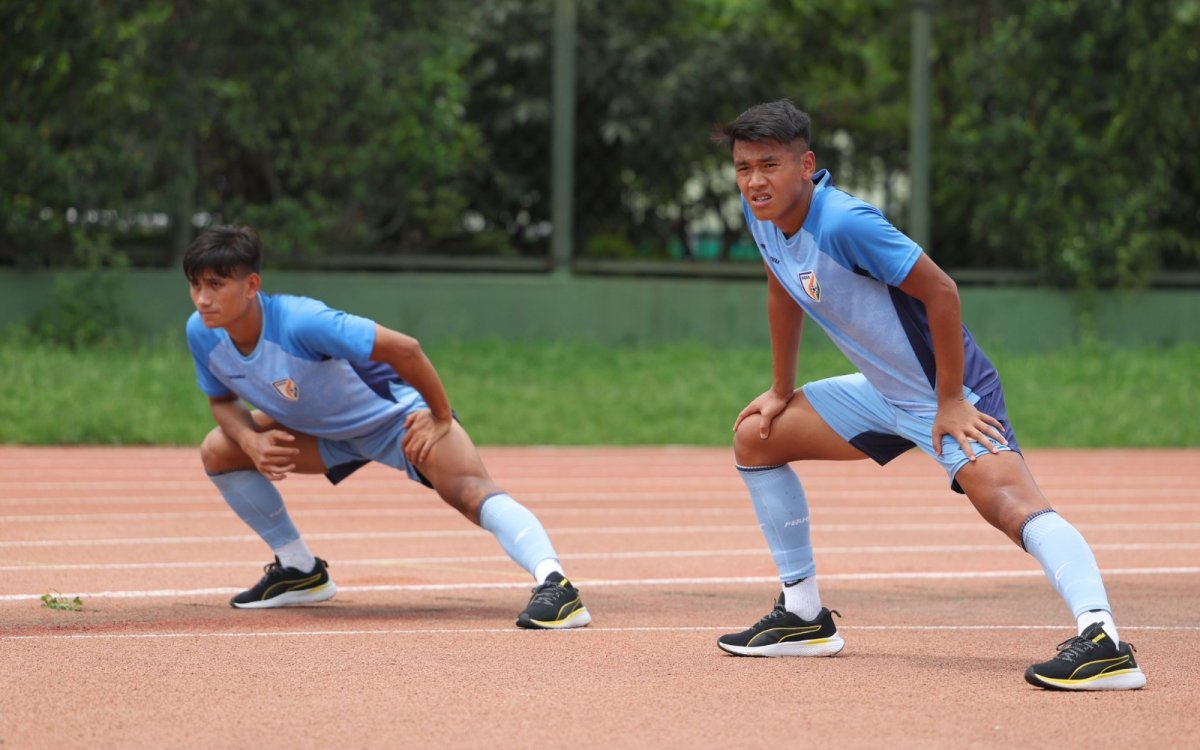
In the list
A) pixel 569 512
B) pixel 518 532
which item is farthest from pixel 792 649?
pixel 569 512

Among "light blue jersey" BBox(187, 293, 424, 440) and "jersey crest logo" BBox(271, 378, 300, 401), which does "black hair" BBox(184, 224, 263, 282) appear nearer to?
"light blue jersey" BBox(187, 293, 424, 440)

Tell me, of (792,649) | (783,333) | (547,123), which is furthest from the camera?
(547,123)

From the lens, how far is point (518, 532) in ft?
18.9

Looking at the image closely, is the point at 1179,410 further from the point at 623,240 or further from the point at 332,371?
the point at 332,371

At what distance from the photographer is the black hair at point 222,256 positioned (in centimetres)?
561

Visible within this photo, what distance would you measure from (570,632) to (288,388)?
1269 millimetres

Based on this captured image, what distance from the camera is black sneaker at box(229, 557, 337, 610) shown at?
6160 millimetres

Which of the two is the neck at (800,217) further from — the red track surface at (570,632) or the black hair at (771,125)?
the red track surface at (570,632)

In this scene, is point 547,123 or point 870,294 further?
point 547,123

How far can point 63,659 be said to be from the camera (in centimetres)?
495

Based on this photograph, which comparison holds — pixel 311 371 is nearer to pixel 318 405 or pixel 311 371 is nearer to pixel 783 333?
pixel 318 405

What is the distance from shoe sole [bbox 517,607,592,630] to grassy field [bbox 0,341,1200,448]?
26.0 feet

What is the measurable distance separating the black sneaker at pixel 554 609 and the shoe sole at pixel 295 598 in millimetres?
1015

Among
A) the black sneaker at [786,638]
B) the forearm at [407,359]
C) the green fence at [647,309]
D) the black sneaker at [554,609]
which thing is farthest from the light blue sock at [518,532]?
the green fence at [647,309]
